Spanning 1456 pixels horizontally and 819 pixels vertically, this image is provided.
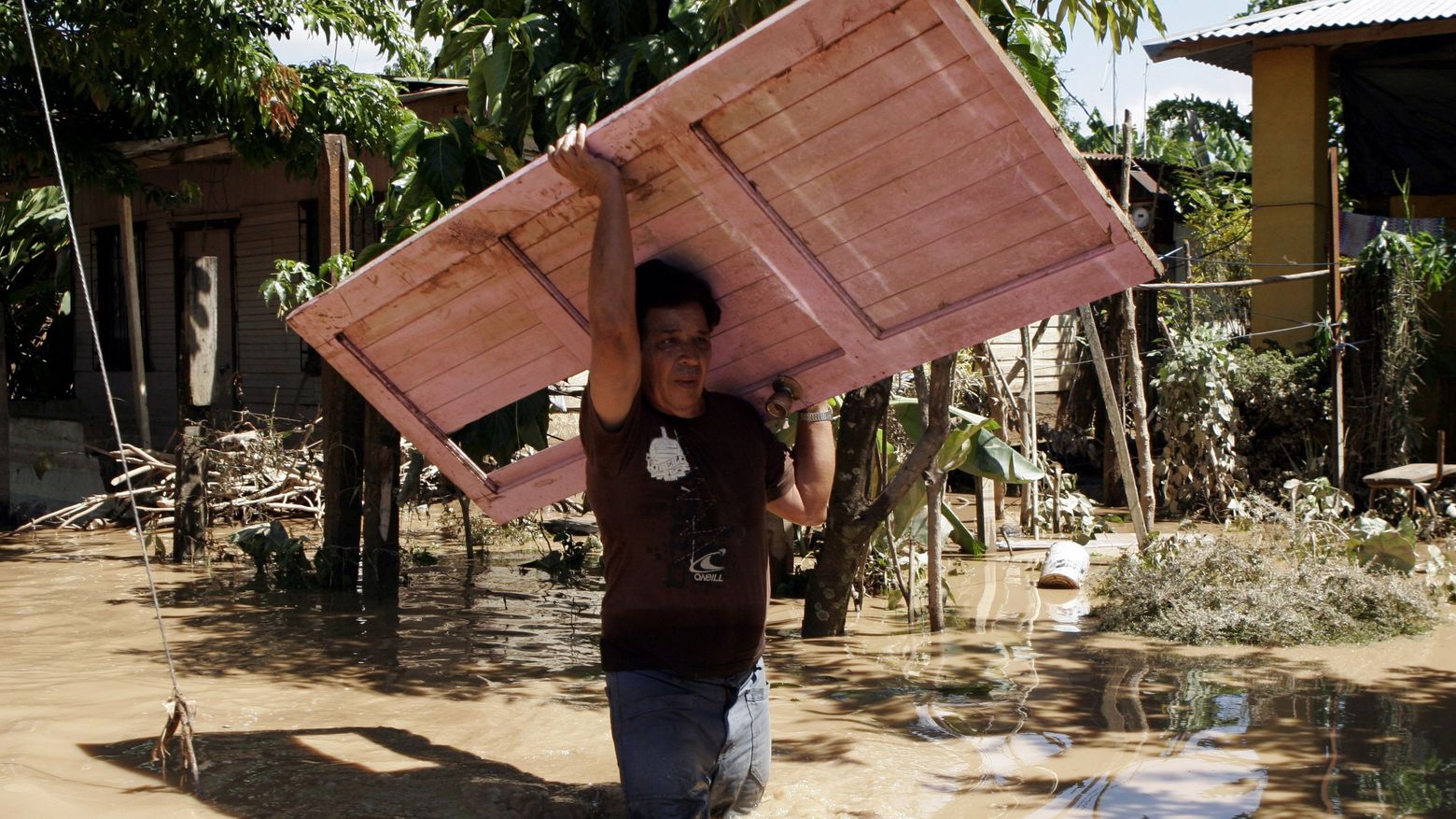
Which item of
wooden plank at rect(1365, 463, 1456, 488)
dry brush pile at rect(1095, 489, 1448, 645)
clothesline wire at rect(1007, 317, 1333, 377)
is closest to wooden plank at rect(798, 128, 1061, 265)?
dry brush pile at rect(1095, 489, 1448, 645)

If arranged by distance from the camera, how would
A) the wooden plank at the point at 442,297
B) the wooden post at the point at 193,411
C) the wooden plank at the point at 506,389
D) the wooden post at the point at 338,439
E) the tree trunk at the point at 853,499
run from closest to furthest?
the wooden plank at the point at 442,297
the wooden plank at the point at 506,389
the tree trunk at the point at 853,499
the wooden post at the point at 338,439
the wooden post at the point at 193,411

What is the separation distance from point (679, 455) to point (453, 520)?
8755mm

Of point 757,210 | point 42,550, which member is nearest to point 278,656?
point 757,210

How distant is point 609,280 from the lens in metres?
2.91

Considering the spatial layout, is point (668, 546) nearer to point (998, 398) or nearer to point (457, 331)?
point (457, 331)

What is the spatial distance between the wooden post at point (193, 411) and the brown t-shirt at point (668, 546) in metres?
6.84

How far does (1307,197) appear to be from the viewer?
12.8 meters

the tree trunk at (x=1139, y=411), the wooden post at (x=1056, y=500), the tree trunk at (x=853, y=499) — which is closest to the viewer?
the tree trunk at (x=853, y=499)

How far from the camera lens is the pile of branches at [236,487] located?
1035 centimetres

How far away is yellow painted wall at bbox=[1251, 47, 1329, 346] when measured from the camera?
1273 cm

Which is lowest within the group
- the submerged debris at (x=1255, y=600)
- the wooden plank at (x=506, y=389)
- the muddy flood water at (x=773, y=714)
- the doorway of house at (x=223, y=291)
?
the muddy flood water at (x=773, y=714)

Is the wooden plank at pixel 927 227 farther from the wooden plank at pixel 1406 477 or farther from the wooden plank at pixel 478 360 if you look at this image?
the wooden plank at pixel 1406 477

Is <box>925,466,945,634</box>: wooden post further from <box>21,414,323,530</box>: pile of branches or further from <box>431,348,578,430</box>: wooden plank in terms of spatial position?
<box>21,414,323,530</box>: pile of branches

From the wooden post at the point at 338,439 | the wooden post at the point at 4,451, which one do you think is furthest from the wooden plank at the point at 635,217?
the wooden post at the point at 4,451
